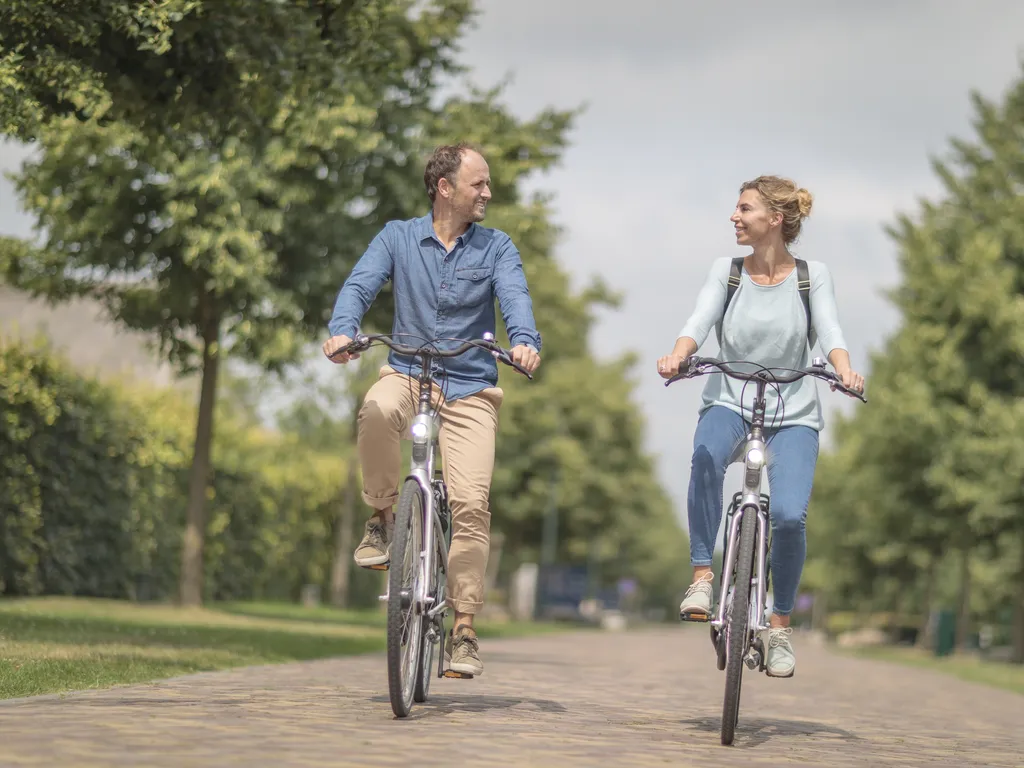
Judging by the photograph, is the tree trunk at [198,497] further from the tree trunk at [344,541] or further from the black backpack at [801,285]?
the black backpack at [801,285]

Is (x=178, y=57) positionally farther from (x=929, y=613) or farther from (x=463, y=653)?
(x=929, y=613)

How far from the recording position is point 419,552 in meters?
6.33

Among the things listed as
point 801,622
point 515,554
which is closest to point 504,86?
point 515,554

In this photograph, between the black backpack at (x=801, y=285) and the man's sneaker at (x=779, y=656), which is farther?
the black backpack at (x=801, y=285)

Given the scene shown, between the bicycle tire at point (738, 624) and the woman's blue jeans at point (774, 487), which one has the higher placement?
the woman's blue jeans at point (774, 487)

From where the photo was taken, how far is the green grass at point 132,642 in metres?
7.73

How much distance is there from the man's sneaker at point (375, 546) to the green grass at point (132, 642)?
1575 millimetres

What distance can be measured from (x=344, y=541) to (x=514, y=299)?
2502cm

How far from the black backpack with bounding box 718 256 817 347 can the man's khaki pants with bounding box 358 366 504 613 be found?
45.8 inches

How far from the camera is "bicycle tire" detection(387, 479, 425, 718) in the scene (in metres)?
5.98

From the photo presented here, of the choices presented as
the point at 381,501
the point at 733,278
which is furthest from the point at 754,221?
the point at 381,501

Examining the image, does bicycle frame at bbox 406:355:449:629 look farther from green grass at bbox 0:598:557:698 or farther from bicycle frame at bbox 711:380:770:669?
green grass at bbox 0:598:557:698

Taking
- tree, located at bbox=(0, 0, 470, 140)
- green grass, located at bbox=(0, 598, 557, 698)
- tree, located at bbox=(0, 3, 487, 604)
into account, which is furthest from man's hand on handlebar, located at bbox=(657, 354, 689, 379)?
tree, located at bbox=(0, 3, 487, 604)

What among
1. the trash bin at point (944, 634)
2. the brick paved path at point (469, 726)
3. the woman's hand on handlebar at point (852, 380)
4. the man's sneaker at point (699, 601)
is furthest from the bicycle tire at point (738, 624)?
the trash bin at point (944, 634)
